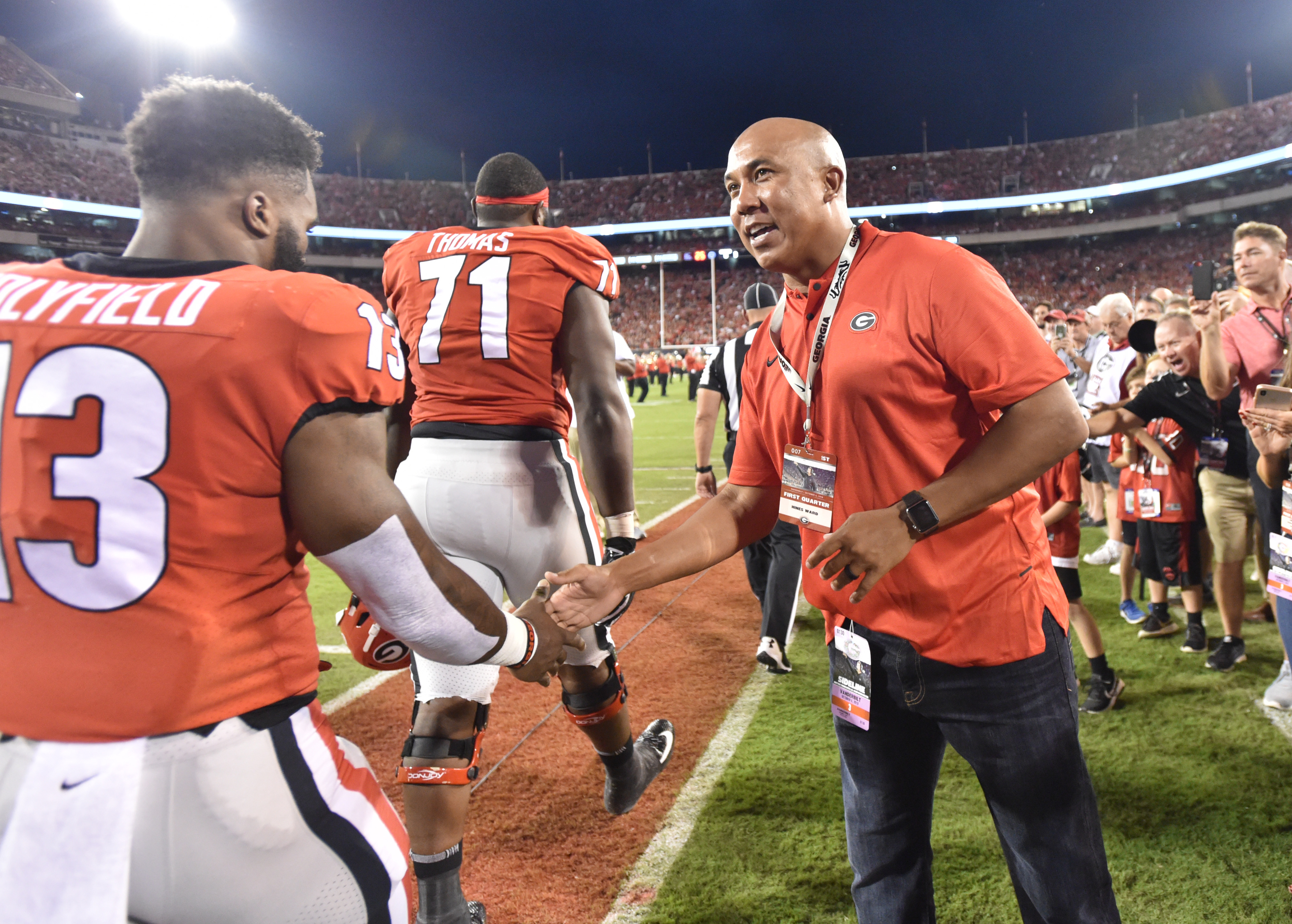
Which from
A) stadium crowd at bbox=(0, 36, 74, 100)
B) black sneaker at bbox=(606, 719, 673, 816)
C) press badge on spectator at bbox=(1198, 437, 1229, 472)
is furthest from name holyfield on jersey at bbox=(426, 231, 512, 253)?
stadium crowd at bbox=(0, 36, 74, 100)

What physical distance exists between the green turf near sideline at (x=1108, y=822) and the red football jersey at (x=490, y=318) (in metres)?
1.67

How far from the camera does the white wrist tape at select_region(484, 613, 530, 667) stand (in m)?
1.65

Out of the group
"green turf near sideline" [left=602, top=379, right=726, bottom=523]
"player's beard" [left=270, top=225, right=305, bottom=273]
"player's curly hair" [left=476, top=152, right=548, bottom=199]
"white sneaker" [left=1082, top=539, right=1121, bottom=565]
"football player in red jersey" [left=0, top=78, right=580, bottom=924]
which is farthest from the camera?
"green turf near sideline" [left=602, top=379, right=726, bottom=523]

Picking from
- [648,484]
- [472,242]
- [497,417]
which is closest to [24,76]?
[648,484]

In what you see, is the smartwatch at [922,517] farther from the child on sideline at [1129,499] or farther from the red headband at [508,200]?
the child on sideline at [1129,499]

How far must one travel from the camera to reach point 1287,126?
37.9 metres

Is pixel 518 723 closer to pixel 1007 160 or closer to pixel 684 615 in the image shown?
pixel 684 615

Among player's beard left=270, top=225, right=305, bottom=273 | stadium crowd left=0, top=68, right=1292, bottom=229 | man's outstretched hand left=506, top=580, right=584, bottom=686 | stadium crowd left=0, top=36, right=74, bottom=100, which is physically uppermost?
stadium crowd left=0, top=36, right=74, bottom=100

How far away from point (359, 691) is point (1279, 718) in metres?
4.62

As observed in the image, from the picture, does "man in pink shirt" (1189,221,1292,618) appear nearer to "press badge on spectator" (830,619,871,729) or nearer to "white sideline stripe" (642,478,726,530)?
"press badge on spectator" (830,619,871,729)

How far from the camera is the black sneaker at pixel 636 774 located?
3256mm

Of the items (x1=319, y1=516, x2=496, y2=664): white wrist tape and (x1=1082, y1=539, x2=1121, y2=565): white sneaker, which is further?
(x1=1082, y1=539, x2=1121, y2=565): white sneaker

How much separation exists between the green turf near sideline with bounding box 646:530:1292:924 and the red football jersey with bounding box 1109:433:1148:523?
1.11 metres

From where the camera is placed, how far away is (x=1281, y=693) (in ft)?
12.9
